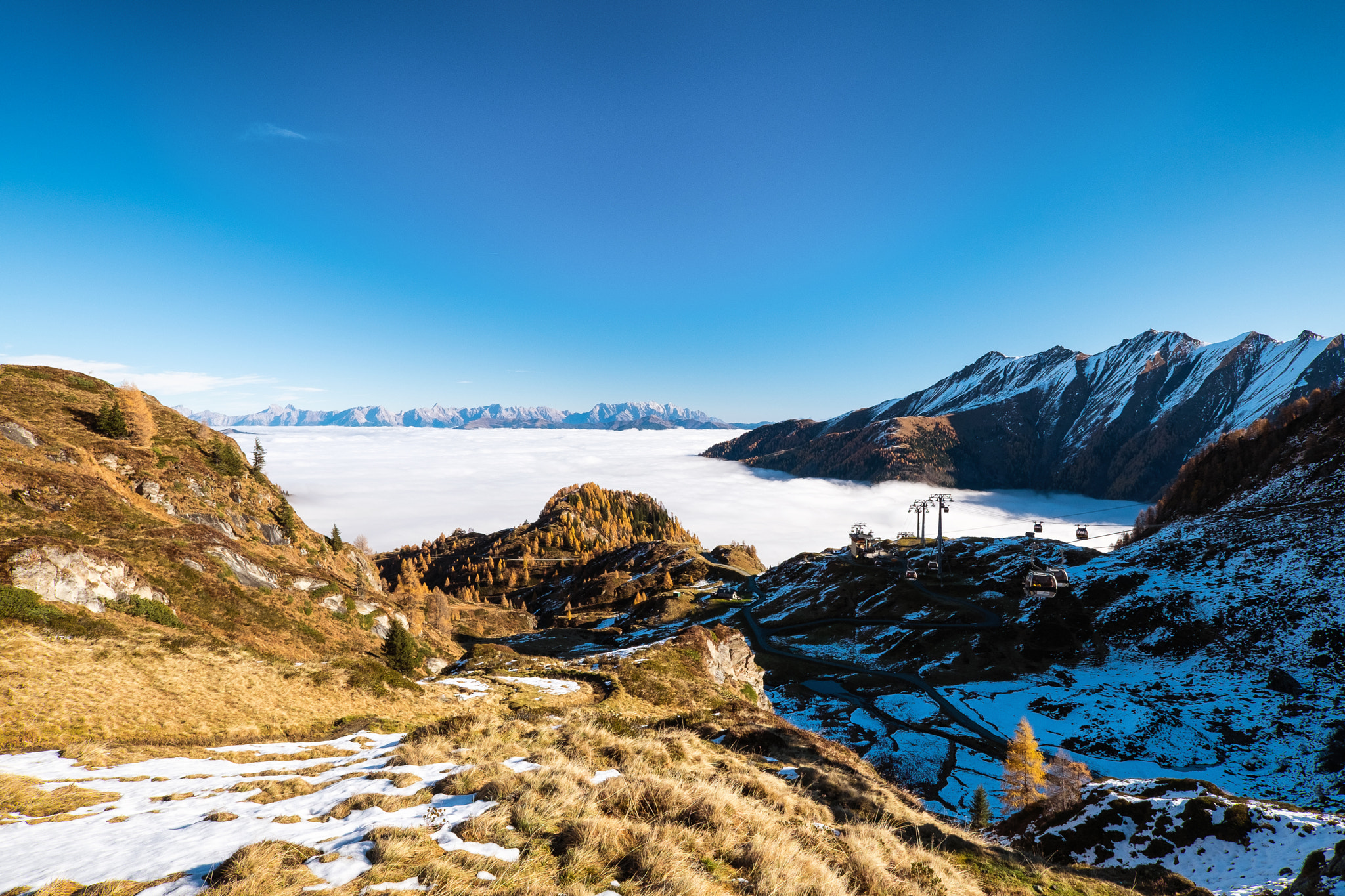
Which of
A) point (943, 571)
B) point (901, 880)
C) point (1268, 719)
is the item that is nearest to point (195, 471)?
point (901, 880)

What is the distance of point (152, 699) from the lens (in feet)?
66.0

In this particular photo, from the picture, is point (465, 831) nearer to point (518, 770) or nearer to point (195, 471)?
point (518, 770)

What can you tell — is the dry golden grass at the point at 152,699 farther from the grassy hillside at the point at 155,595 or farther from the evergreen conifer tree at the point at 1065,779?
the evergreen conifer tree at the point at 1065,779

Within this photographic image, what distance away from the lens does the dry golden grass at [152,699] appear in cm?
1705

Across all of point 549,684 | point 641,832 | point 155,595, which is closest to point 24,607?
point 155,595

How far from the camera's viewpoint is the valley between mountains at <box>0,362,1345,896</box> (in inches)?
361

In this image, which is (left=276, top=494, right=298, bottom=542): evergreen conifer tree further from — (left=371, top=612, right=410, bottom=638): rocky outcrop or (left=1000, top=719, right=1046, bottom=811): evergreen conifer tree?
(left=1000, top=719, right=1046, bottom=811): evergreen conifer tree

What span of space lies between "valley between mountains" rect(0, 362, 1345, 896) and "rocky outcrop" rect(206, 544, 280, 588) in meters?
0.37

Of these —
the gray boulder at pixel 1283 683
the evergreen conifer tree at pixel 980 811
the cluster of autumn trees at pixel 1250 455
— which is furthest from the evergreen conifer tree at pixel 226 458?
the cluster of autumn trees at pixel 1250 455

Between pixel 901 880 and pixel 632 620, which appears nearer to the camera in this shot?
pixel 901 880

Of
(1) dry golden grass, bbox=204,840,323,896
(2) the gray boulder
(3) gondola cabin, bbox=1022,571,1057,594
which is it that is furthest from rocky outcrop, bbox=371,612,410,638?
(2) the gray boulder

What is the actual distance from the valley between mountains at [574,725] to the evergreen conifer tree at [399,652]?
41cm

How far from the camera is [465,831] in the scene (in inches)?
354

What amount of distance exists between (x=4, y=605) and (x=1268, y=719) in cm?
10243
